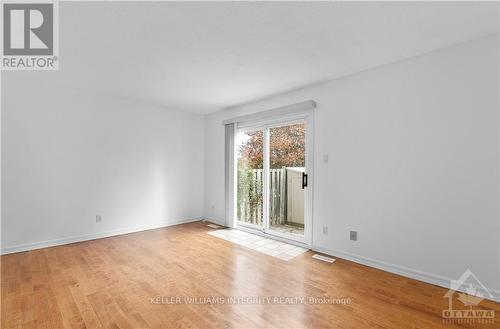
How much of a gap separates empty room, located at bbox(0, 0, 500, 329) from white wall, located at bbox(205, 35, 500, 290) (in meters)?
0.01

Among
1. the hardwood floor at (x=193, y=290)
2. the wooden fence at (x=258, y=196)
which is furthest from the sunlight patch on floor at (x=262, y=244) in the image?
the wooden fence at (x=258, y=196)

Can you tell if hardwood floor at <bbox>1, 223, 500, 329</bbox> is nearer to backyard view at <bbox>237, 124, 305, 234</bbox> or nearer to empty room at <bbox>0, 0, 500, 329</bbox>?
empty room at <bbox>0, 0, 500, 329</bbox>

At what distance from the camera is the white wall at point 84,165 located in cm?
336

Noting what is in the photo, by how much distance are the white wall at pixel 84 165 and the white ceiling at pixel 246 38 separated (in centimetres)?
58

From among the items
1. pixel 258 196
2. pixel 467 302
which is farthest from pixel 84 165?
pixel 467 302

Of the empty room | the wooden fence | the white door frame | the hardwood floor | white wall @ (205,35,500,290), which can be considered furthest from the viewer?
the wooden fence

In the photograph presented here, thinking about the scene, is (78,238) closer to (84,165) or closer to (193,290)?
(84,165)

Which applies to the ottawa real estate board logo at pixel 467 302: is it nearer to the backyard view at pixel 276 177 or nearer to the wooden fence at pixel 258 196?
the backyard view at pixel 276 177

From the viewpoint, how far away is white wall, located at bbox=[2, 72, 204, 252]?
3.36 metres

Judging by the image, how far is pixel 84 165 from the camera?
3.92 m

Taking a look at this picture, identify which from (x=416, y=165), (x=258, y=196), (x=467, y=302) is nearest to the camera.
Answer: (x=467, y=302)

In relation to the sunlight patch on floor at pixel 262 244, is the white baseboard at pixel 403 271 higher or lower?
higher

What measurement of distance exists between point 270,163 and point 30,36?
11.4 feet

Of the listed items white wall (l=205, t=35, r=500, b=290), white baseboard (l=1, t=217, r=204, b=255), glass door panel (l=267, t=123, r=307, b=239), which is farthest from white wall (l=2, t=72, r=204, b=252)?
white wall (l=205, t=35, r=500, b=290)
